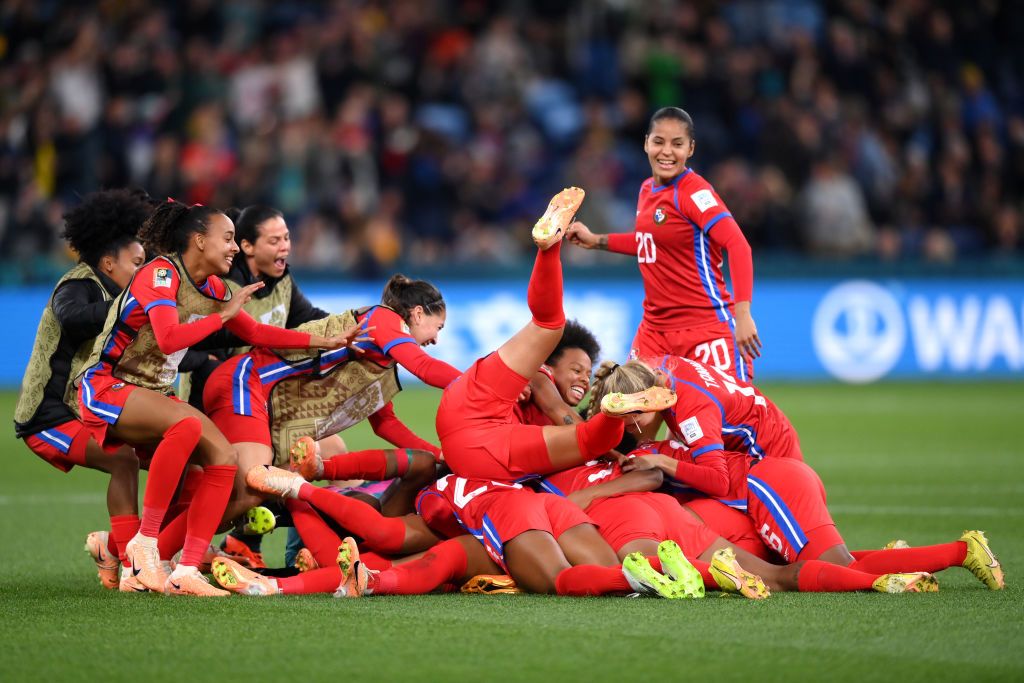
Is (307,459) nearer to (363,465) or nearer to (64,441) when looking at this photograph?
(363,465)

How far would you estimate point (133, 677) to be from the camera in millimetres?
3994

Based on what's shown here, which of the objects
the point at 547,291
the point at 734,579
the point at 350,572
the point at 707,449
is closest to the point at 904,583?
the point at 734,579

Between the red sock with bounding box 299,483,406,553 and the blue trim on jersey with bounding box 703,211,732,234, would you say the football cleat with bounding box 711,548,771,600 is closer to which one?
the red sock with bounding box 299,483,406,553

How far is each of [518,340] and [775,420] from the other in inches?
50.0

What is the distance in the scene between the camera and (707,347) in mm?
7195

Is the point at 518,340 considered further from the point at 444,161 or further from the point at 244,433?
the point at 444,161

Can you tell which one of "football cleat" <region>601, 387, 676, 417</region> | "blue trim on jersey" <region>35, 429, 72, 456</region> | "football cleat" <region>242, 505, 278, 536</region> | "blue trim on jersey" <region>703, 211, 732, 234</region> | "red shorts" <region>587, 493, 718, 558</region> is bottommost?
"football cleat" <region>242, 505, 278, 536</region>

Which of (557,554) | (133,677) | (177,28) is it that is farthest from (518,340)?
(177,28)

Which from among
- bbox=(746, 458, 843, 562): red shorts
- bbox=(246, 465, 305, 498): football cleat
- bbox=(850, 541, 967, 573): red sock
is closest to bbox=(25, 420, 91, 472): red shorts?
bbox=(246, 465, 305, 498): football cleat

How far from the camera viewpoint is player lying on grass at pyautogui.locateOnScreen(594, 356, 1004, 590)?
5.46 metres

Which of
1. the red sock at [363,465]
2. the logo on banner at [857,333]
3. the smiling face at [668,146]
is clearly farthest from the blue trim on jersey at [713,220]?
the logo on banner at [857,333]

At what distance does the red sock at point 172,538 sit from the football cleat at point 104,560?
7.8 inches

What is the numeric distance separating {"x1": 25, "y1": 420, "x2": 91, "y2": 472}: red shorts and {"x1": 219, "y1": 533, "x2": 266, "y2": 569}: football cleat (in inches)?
30.5

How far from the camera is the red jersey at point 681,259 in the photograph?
284 inches
